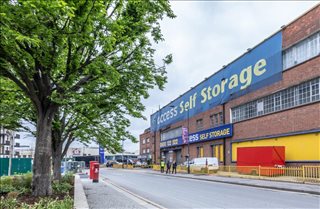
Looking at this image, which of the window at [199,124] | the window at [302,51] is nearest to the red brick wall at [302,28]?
the window at [302,51]

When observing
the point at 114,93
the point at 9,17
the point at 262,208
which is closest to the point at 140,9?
the point at 114,93

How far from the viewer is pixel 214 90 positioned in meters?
51.0

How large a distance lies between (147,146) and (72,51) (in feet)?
296

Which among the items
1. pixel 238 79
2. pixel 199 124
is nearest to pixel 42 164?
pixel 238 79

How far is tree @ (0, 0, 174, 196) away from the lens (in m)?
7.45

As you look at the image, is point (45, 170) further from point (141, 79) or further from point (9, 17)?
point (9, 17)

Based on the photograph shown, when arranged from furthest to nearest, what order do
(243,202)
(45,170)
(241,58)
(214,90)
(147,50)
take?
(214,90), (241,58), (243,202), (147,50), (45,170)

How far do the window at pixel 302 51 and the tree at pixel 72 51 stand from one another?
66.7 feet

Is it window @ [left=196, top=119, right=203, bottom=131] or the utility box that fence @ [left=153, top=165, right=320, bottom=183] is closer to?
the utility box

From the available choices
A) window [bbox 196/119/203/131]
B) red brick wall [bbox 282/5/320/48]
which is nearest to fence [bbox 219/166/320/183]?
red brick wall [bbox 282/5/320/48]

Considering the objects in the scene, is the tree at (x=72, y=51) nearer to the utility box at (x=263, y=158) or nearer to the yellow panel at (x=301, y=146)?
the yellow panel at (x=301, y=146)

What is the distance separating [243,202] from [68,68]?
8.46m

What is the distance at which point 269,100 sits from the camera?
36281 millimetres

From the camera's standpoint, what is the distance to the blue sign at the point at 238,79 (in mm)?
35688
